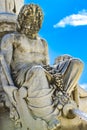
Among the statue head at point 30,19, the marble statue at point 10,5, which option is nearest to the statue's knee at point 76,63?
→ the statue head at point 30,19

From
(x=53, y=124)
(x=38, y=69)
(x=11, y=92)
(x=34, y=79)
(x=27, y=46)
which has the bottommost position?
(x=53, y=124)

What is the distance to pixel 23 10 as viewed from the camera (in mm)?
8648

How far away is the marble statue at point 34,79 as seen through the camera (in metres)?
7.93

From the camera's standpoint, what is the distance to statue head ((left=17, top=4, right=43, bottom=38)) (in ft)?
28.3

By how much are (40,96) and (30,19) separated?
135 centimetres

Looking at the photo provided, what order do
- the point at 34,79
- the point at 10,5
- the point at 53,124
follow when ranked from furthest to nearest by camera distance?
1. the point at 10,5
2. the point at 34,79
3. the point at 53,124

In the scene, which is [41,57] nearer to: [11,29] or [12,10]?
[11,29]

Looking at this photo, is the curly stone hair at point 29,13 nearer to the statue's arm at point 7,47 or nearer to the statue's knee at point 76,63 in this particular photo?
the statue's arm at point 7,47

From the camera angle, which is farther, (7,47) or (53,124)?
(7,47)

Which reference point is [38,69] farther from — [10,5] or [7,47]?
[10,5]

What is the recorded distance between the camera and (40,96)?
7926 mm

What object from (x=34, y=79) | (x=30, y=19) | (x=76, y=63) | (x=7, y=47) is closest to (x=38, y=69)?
(x=34, y=79)

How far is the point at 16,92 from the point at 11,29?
176 cm

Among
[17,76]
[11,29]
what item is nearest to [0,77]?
[17,76]
